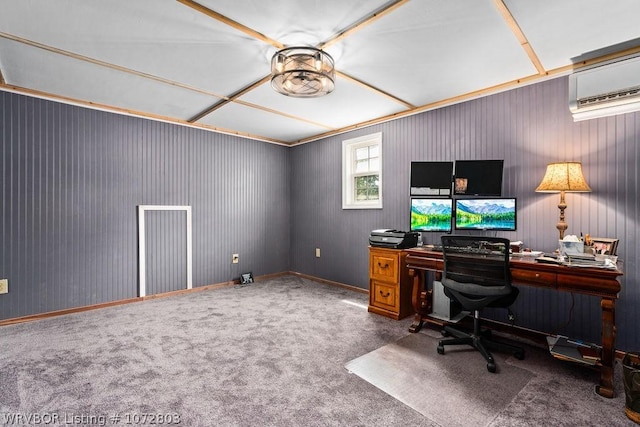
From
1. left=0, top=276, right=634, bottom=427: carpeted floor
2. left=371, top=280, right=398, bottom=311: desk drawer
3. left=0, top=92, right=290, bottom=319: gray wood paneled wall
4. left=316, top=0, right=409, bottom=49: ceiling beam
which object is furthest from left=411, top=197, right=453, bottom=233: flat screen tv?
left=0, top=92, right=290, bottom=319: gray wood paneled wall

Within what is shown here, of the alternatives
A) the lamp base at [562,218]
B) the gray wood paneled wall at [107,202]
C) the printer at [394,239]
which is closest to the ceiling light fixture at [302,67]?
the printer at [394,239]

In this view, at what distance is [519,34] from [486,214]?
1521mm

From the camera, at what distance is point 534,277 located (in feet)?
7.26

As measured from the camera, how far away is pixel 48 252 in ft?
10.8

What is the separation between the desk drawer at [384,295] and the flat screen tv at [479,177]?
4.06 feet

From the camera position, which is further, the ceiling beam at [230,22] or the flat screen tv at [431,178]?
the flat screen tv at [431,178]

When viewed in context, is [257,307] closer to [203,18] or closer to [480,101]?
[203,18]

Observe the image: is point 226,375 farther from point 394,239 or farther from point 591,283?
point 591,283

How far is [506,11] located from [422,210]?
1.89 meters

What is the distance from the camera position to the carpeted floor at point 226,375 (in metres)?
1.71

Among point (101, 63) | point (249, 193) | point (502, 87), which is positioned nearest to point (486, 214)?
point (502, 87)

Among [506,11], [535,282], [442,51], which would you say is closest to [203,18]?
[442,51]

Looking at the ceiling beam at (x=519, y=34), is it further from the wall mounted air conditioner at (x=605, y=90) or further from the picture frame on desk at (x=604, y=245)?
the picture frame on desk at (x=604, y=245)

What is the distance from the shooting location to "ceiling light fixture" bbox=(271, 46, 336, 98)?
2.27 meters
